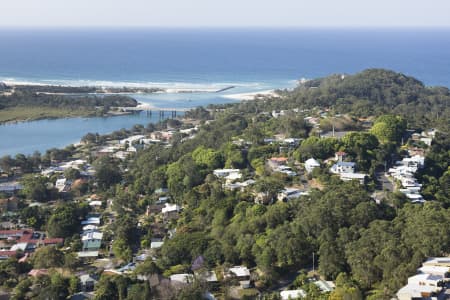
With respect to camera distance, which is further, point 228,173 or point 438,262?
A: point 228,173

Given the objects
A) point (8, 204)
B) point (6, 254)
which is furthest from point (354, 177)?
point (8, 204)

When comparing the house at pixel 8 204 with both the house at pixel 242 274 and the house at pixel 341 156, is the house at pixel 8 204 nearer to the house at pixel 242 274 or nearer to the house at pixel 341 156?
the house at pixel 242 274

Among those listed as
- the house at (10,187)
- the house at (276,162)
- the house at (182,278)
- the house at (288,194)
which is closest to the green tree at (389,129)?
the house at (276,162)

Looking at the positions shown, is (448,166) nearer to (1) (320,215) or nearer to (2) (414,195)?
(2) (414,195)

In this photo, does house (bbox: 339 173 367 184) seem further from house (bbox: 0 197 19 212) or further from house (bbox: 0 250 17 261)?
house (bbox: 0 197 19 212)

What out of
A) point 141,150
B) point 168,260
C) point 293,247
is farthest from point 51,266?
point 141,150

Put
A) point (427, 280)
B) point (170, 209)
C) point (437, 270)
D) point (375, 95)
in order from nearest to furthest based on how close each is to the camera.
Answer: point (427, 280) < point (437, 270) < point (170, 209) < point (375, 95)

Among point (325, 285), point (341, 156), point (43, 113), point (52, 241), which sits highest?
point (341, 156)

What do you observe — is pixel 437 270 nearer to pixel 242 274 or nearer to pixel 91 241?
A: pixel 242 274
